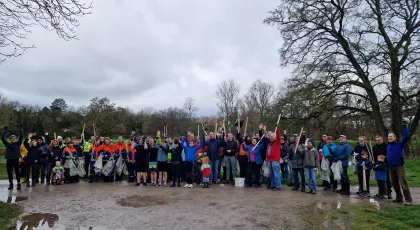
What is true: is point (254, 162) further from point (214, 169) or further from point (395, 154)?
point (395, 154)

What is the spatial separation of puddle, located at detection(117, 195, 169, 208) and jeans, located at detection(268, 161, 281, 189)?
150 inches

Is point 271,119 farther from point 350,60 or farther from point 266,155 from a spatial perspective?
point 266,155

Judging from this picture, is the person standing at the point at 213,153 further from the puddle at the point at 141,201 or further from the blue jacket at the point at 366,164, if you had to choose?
the blue jacket at the point at 366,164

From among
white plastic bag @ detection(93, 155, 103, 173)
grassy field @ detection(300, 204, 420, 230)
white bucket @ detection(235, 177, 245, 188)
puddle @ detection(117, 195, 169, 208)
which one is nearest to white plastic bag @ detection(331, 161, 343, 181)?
grassy field @ detection(300, 204, 420, 230)

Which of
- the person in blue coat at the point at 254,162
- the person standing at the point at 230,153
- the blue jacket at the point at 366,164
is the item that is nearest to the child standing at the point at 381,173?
the blue jacket at the point at 366,164

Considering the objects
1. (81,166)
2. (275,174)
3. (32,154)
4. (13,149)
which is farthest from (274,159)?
(13,149)

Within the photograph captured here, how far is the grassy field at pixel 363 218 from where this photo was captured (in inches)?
242

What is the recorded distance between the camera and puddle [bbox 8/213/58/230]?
20.5ft

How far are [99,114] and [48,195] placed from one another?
4040 centimetres

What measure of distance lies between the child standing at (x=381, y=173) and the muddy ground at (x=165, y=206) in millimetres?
555

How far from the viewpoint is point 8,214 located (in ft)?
22.8

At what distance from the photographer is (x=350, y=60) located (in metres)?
21.6

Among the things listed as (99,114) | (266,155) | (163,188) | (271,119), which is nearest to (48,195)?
(163,188)

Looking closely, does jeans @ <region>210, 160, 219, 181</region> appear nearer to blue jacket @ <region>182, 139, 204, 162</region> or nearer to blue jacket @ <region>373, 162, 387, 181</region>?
blue jacket @ <region>182, 139, 204, 162</region>
